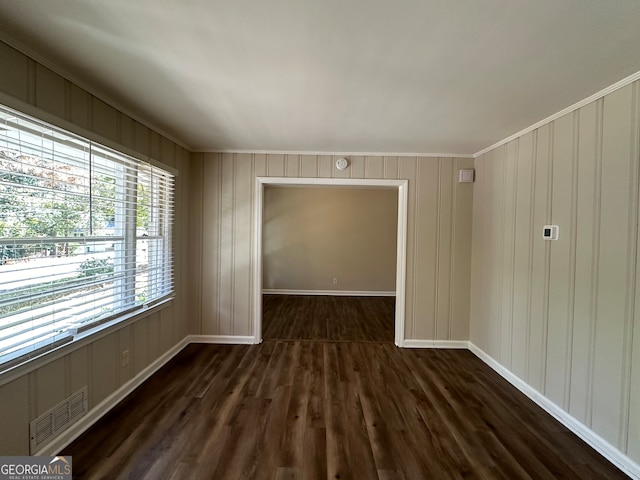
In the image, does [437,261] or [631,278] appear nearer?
[631,278]

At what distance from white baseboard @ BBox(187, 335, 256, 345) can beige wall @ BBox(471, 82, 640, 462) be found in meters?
2.72

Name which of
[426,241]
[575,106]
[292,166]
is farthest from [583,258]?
[292,166]

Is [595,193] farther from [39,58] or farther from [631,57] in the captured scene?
[39,58]

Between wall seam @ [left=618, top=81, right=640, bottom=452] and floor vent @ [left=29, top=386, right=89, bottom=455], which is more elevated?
wall seam @ [left=618, top=81, right=640, bottom=452]

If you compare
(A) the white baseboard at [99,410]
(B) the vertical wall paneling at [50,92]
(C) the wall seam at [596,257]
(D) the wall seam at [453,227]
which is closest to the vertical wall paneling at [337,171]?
(D) the wall seam at [453,227]

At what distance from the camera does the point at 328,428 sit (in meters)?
1.83

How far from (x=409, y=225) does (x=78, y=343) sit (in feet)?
10.2

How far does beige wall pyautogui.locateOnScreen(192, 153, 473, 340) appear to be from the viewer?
3141mm

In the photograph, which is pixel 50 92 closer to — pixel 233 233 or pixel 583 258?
pixel 233 233

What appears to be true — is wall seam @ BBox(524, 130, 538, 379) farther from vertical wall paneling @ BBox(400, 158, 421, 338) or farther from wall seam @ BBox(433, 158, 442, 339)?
vertical wall paneling @ BBox(400, 158, 421, 338)

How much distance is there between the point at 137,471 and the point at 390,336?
2.85m

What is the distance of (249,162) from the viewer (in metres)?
3.14

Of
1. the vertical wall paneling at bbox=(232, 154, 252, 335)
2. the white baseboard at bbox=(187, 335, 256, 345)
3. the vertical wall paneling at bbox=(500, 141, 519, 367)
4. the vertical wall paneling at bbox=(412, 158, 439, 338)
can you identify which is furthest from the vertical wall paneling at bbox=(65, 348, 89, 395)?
the vertical wall paneling at bbox=(500, 141, 519, 367)

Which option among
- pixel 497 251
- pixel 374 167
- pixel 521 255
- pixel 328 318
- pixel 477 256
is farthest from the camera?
pixel 328 318
